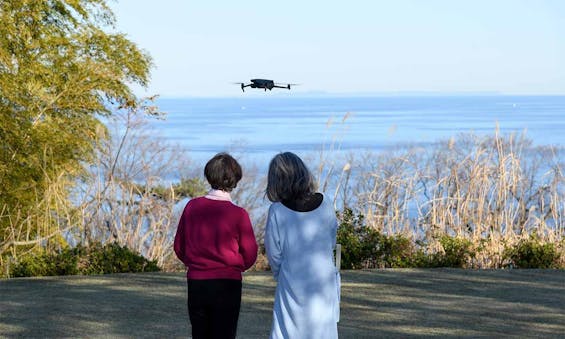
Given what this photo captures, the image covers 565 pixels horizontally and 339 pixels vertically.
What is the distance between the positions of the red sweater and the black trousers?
4 centimetres

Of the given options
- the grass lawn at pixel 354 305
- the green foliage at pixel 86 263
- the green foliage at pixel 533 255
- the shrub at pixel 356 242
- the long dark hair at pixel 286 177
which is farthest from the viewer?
the shrub at pixel 356 242

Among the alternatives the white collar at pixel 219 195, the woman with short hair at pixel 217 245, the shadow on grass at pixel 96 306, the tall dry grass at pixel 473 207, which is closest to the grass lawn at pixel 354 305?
the shadow on grass at pixel 96 306

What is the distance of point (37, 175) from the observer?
18.6 metres

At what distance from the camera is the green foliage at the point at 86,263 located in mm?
10555

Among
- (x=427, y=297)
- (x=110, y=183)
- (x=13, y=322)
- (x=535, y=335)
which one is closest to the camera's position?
(x=535, y=335)

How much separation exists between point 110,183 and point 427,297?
15.4 feet

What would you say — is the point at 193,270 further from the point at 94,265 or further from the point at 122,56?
the point at 122,56

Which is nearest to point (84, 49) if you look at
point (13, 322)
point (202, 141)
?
point (13, 322)

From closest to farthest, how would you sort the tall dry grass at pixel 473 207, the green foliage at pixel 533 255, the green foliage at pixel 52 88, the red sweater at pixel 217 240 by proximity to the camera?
the red sweater at pixel 217 240
the green foliage at pixel 533 255
the tall dry grass at pixel 473 207
the green foliage at pixel 52 88

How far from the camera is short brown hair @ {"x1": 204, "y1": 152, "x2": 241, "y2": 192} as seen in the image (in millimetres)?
4844

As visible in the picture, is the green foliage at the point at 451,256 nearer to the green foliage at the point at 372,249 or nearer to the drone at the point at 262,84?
the green foliage at the point at 372,249

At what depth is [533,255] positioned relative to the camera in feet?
35.3

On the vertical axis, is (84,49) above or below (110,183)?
above

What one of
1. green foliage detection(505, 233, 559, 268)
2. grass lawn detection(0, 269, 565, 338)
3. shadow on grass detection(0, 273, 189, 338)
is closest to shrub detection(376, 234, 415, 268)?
grass lawn detection(0, 269, 565, 338)
